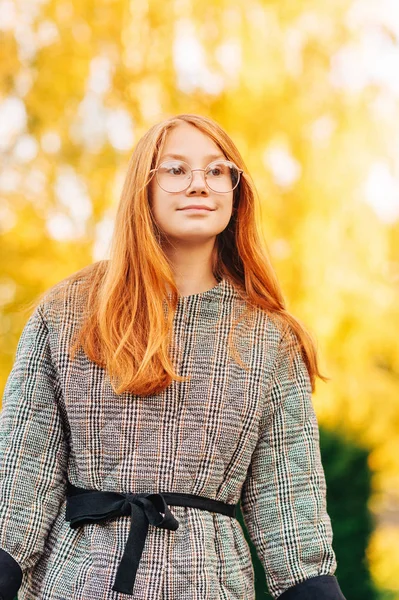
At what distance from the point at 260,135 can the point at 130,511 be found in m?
2.96

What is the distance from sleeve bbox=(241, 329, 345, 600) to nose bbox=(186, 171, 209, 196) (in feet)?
1.40

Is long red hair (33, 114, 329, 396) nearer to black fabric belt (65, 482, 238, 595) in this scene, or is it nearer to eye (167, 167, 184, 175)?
eye (167, 167, 184, 175)

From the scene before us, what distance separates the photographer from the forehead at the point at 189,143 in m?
2.17

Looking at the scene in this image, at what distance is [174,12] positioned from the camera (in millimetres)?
4691

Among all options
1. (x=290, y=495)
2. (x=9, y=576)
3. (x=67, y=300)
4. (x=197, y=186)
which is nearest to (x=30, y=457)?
(x=9, y=576)

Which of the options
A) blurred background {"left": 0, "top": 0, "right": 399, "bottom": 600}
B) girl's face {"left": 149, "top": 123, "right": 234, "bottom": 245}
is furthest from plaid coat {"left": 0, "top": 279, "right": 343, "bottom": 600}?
blurred background {"left": 0, "top": 0, "right": 399, "bottom": 600}

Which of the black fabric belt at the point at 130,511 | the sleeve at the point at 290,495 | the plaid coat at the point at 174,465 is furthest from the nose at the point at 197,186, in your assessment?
the black fabric belt at the point at 130,511

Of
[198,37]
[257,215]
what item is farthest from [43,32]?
[257,215]

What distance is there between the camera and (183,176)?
2.15 metres

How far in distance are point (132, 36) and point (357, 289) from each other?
177 cm

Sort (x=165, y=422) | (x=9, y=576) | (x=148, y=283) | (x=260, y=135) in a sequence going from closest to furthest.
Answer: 1. (x=9, y=576)
2. (x=165, y=422)
3. (x=148, y=283)
4. (x=260, y=135)

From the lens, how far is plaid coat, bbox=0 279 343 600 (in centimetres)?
196

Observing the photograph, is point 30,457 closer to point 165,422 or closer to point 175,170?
point 165,422

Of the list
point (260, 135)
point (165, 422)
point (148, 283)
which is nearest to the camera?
point (165, 422)
